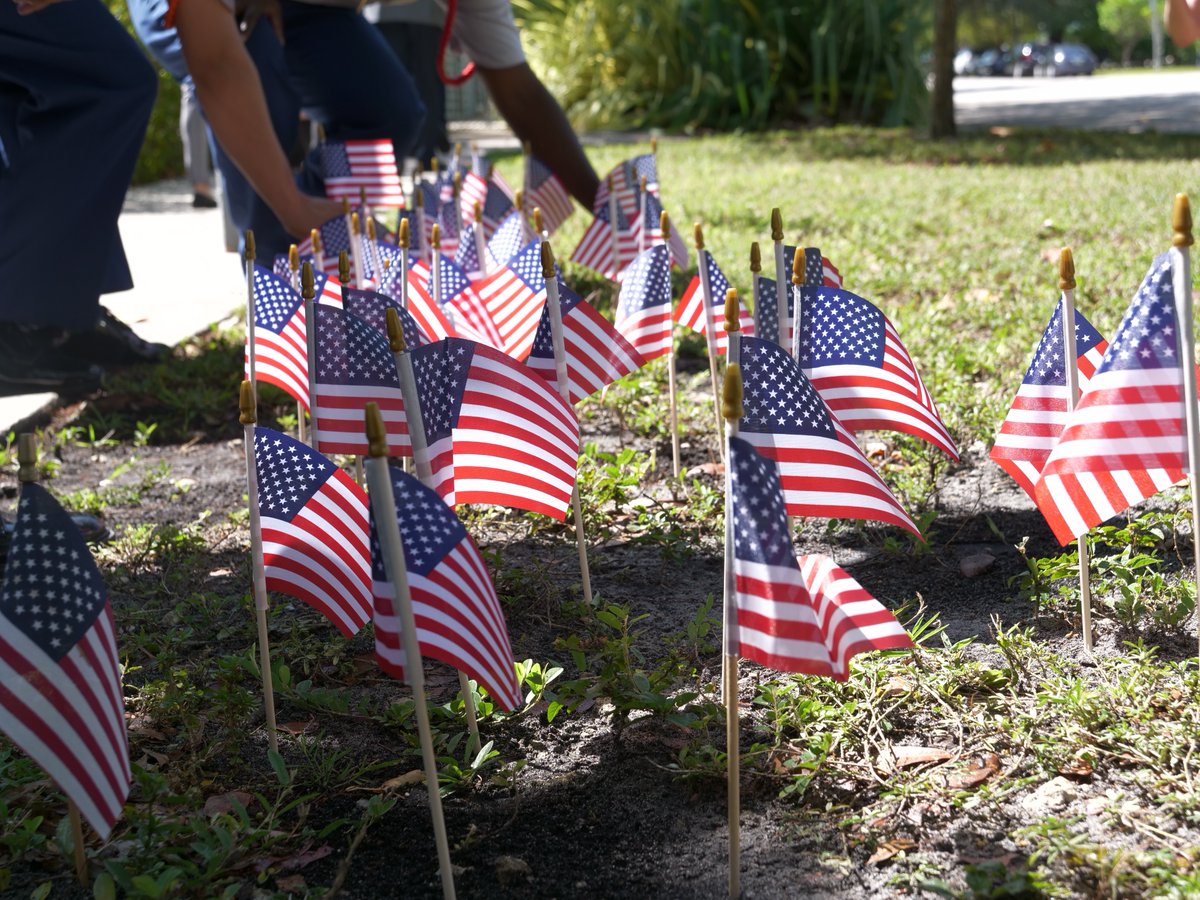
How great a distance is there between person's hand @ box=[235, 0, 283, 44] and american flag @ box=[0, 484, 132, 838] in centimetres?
392

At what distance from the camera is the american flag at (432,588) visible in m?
2.11

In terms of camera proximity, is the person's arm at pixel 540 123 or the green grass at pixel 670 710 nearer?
the green grass at pixel 670 710

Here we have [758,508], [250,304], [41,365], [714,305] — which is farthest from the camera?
[41,365]

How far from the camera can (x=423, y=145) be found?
12.5 meters

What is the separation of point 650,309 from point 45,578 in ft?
7.96

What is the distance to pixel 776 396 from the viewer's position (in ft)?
8.02

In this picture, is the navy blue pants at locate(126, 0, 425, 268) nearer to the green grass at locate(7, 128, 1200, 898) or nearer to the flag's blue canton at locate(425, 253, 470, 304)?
the green grass at locate(7, 128, 1200, 898)

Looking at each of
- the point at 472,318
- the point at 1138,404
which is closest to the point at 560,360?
the point at 472,318

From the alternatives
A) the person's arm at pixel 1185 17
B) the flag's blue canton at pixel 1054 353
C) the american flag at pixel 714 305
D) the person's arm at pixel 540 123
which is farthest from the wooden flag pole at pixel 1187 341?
the person's arm at pixel 540 123

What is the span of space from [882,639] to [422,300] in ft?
6.13

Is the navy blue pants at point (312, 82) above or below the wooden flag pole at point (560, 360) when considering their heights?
above

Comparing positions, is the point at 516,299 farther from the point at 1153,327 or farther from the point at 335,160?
the point at 335,160

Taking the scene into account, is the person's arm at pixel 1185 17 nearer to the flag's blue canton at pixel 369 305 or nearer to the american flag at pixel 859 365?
the american flag at pixel 859 365

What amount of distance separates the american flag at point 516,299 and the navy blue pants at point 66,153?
1.69 metres
